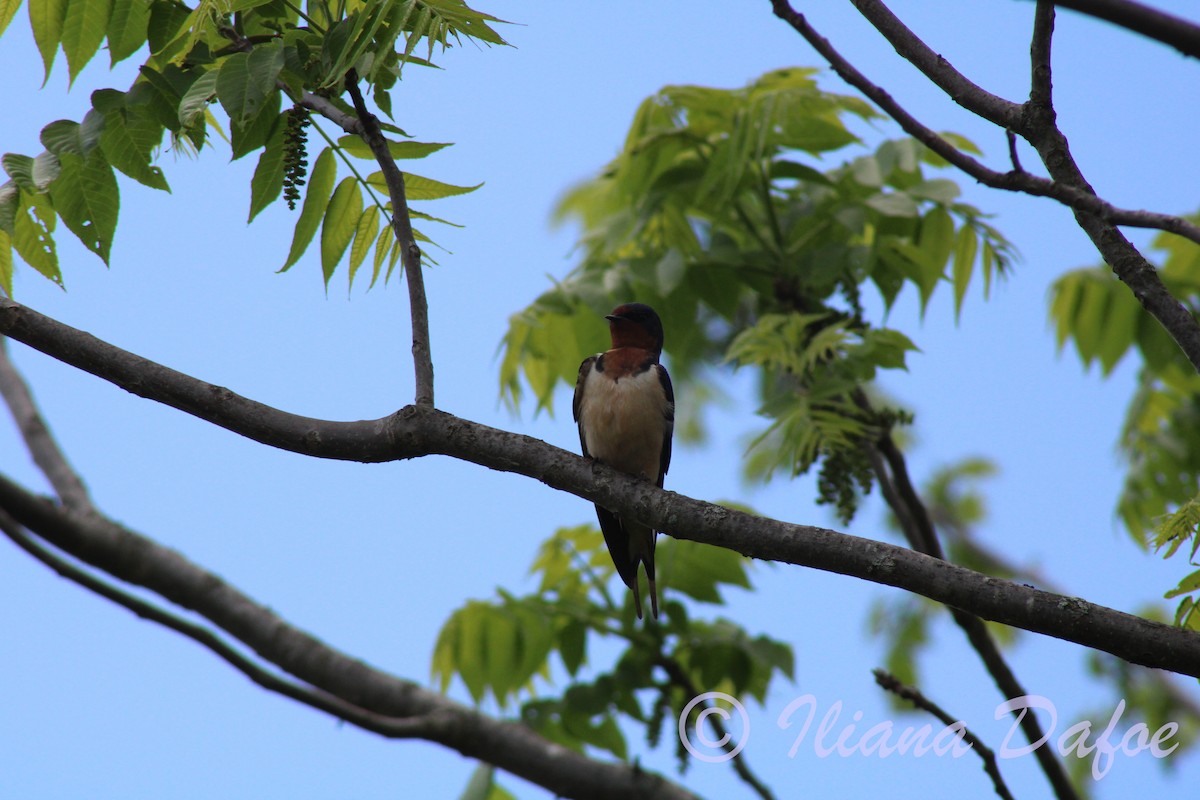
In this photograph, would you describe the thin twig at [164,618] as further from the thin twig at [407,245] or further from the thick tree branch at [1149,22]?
the thick tree branch at [1149,22]

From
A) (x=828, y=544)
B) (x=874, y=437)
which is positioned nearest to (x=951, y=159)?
(x=828, y=544)

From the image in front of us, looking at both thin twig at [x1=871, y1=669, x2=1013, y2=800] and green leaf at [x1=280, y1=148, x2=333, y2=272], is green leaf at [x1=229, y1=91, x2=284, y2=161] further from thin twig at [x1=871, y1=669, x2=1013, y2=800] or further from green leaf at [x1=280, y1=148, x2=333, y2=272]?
thin twig at [x1=871, y1=669, x2=1013, y2=800]

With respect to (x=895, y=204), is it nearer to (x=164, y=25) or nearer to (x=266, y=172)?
(x=266, y=172)

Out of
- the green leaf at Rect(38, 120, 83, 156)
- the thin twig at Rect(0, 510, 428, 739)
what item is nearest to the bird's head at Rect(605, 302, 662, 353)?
the green leaf at Rect(38, 120, 83, 156)

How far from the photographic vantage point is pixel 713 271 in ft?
20.4

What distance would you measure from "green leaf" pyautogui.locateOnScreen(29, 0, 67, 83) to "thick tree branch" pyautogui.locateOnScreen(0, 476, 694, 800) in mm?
1780

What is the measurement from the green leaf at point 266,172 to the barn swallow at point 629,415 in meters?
2.64

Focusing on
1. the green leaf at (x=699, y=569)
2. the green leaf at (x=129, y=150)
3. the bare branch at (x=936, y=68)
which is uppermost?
the bare branch at (x=936, y=68)

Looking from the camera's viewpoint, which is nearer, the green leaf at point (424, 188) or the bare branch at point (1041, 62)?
the bare branch at point (1041, 62)

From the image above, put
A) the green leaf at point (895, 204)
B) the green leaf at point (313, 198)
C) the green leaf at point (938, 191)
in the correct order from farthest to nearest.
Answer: the green leaf at point (938, 191), the green leaf at point (895, 204), the green leaf at point (313, 198)

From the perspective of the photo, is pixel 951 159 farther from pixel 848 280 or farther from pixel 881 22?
pixel 848 280

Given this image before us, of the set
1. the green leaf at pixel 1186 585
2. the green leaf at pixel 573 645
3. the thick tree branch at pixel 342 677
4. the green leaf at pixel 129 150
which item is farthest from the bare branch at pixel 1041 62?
the green leaf at pixel 573 645

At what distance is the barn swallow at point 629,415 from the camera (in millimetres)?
6203

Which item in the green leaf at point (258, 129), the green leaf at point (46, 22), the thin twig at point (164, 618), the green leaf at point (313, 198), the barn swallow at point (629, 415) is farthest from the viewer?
the barn swallow at point (629, 415)
